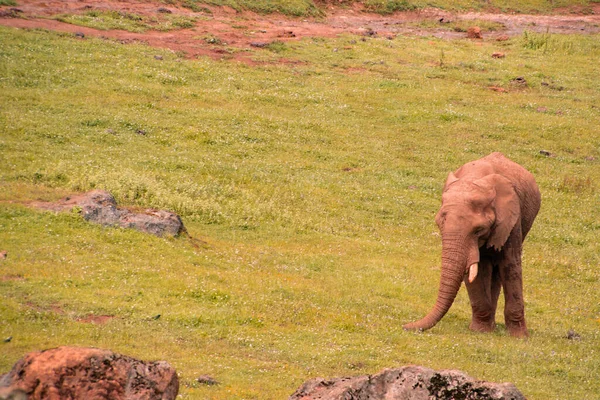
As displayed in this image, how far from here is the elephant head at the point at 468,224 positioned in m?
17.2

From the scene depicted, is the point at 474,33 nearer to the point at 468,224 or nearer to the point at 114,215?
the point at 114,215

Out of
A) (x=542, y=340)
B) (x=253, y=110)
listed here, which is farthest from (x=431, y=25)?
(x=542, y=340)

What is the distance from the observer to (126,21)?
44719 millimetres

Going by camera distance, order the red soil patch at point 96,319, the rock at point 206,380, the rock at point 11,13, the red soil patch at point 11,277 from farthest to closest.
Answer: the rock at point 11,13, the red soil patch at point 11,277, the red soil patch at point 96,319, the rock at point 206,380

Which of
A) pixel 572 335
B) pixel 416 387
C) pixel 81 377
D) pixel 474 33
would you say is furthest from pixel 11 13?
pixel 416 387

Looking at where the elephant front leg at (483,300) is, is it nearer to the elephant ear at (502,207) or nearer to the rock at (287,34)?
the elephant ear at (502,207)

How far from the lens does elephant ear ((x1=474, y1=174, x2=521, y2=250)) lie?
1789 cm

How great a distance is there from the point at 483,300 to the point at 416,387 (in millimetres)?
9704

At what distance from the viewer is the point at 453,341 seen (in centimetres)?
1733

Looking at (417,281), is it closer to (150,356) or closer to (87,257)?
(87,257)

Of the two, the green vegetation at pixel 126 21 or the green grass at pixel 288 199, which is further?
the green vegetation at pixel 126 21

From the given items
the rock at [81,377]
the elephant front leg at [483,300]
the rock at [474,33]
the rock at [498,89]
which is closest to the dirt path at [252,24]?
the rock at [474,33]

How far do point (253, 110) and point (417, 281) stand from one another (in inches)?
599

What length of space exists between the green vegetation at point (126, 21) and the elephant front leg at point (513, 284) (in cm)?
2908
